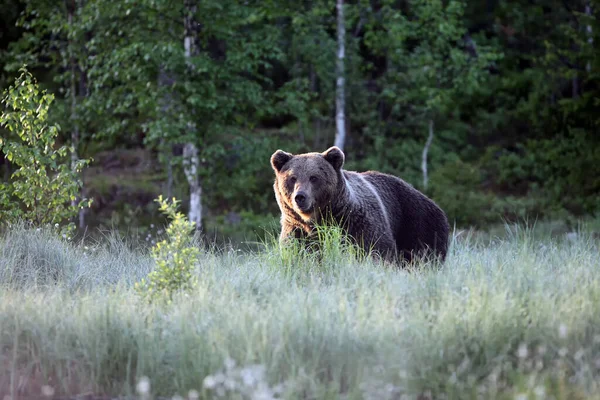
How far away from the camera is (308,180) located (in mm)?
7273

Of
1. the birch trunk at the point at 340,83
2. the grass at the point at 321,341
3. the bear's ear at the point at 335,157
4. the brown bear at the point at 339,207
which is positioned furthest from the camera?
the birch trunk at the point at 340,83

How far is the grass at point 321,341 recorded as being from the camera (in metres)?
4.21

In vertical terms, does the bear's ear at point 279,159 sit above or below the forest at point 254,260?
above

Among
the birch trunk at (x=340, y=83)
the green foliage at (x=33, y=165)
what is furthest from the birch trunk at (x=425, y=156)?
the green foliage at (x=33, y=165)

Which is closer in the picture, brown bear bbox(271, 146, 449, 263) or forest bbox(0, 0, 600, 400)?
forest bbox(0, 0, 600, 400)

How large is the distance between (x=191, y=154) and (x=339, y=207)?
862 cm

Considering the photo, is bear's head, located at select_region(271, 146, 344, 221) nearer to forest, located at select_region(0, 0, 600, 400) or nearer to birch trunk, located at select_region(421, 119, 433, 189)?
forest, located at select_region(0, 0, 600, 400)

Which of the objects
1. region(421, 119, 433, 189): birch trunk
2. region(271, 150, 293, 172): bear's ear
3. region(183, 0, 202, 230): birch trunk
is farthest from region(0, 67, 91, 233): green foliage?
region(421, 119, 433, 189): birch trunk

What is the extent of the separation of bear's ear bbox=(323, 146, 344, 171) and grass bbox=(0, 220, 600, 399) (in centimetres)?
192

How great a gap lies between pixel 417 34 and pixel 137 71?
10.3 m

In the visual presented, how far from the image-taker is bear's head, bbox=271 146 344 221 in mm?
7121

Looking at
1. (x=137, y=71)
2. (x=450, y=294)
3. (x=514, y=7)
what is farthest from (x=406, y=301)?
(x=514, y=7)

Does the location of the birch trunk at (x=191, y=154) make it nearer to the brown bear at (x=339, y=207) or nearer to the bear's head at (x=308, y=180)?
the brown bear at (x=339, y=207)

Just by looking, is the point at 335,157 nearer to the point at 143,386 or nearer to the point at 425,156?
the point at 143,386
